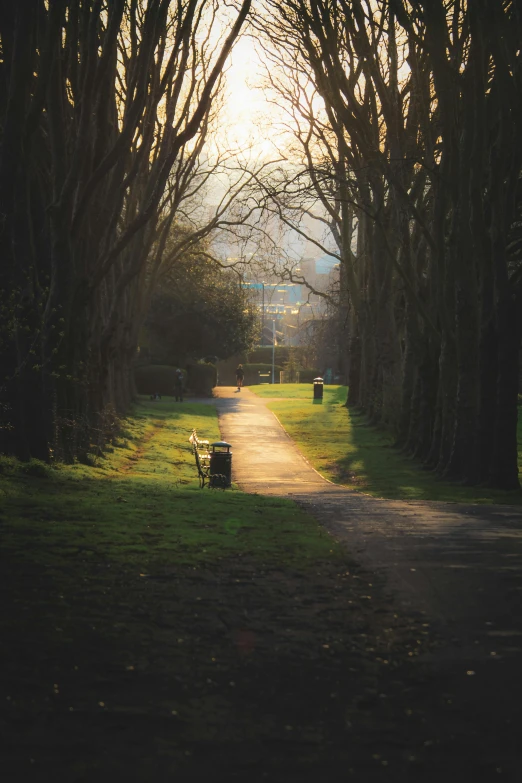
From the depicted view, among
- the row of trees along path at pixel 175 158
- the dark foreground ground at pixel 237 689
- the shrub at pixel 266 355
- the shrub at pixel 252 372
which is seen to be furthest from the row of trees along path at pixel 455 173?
the shrub at pixel 266 355

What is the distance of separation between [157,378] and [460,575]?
182ft

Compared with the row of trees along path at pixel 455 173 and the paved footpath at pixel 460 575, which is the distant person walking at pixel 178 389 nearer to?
the row of trees along path at pixel 455 173

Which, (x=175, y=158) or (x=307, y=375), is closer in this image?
(x=175, y=158)

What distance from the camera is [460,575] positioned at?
8188mm

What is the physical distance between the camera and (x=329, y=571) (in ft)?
27.5

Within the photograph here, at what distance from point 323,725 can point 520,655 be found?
1.65 metres

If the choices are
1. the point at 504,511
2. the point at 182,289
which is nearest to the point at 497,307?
the point at 504,511

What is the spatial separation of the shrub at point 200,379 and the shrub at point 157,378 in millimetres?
1789

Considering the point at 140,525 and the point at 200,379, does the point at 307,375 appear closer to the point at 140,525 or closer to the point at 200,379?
the point at 200,379

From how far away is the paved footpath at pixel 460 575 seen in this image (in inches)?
229

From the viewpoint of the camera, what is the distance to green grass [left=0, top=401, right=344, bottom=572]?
8.58 meters

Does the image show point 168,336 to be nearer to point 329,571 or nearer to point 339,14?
point 339,14

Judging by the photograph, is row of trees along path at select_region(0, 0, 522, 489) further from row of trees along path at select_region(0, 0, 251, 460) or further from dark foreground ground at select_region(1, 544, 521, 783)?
dark foreground ground at select_region(1, 544, 521, 783)

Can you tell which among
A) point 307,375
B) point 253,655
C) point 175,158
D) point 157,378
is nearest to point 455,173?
point 175,158
